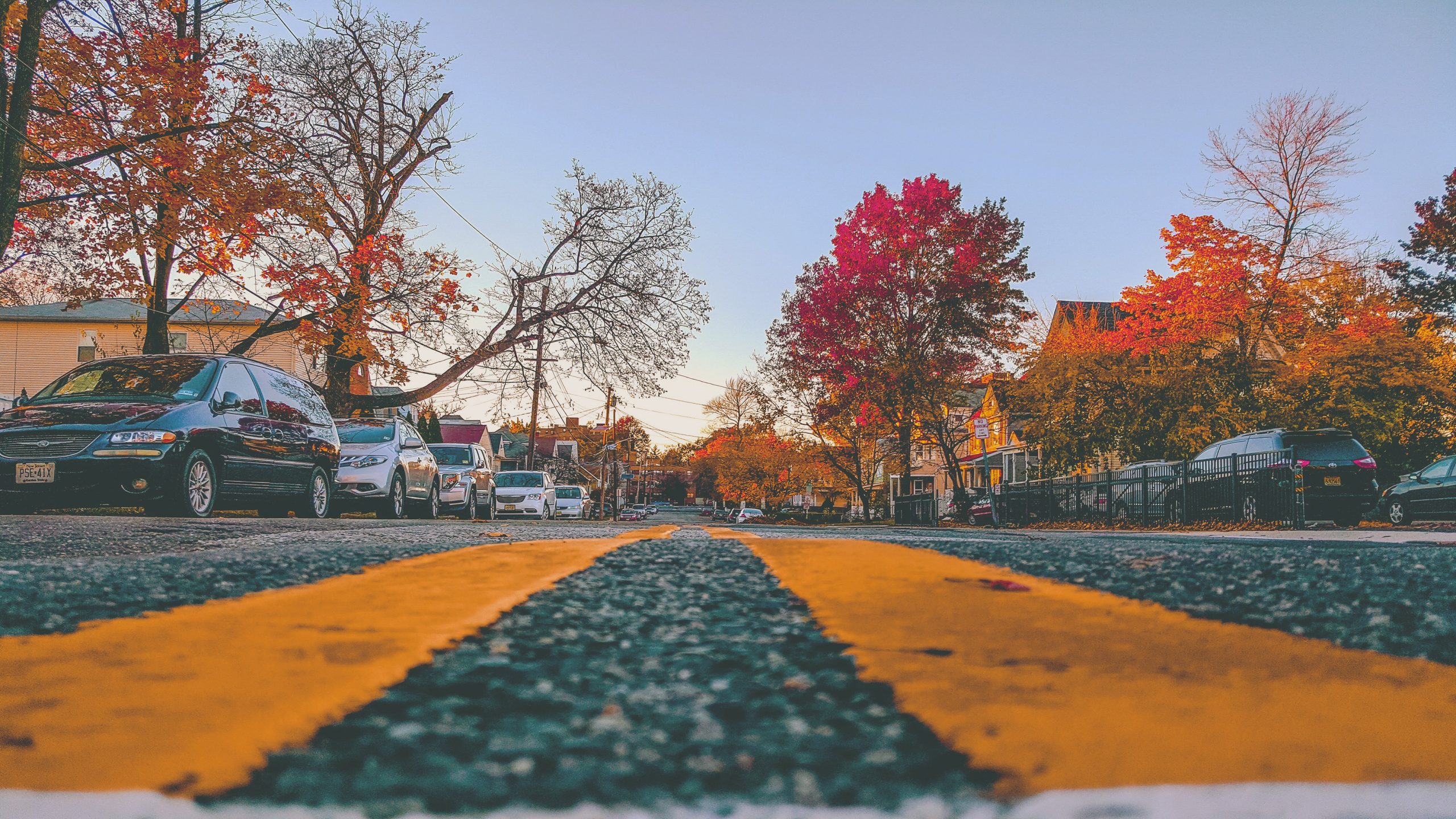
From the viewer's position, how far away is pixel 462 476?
1711 centimetres

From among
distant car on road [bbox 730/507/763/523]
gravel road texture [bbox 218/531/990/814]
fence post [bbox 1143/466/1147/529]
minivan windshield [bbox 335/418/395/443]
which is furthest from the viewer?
distant car on road [bbox 730/507/763/523]

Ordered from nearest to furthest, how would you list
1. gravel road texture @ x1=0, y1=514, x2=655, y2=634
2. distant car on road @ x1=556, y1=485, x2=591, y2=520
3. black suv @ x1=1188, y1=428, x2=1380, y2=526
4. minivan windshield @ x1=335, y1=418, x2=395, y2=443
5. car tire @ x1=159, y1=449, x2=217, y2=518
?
gravel road texture @ x1=0, y1=514, x2=655, y2=634 → car tire @ x1=159, y1=449, x2=217, y2=518 → black suv @ x1=1188, y1=428, x2=1380, y2=526 → minivan windshield @ x1=335, y1=418, x2=395, y2=443 → distant car on road @ x1=556, y1=485, x2=591, y2=520

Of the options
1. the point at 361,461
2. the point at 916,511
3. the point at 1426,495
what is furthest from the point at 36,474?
the point at 916,511

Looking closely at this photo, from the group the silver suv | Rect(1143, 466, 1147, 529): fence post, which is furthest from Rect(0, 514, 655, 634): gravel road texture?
Rect(1143, 466, 1147, 529): fence post

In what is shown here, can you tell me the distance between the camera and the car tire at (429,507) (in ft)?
47.9

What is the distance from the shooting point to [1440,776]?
552mm

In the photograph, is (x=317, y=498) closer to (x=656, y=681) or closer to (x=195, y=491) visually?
(x=195, y=491)

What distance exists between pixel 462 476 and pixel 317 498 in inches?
259

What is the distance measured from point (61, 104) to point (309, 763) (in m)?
15.5

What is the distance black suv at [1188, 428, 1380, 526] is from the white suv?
675 inches

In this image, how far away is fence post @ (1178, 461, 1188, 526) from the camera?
13.9 m

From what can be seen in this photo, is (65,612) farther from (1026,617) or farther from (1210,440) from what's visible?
(1210,440)

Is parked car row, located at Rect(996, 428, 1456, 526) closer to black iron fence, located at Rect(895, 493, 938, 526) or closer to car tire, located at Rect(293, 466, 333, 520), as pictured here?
black iron fence, located at Rect(895, 493, 938, 526)

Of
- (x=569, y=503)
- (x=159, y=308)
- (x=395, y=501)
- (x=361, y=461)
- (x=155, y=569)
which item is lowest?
(x=569, y=503)
